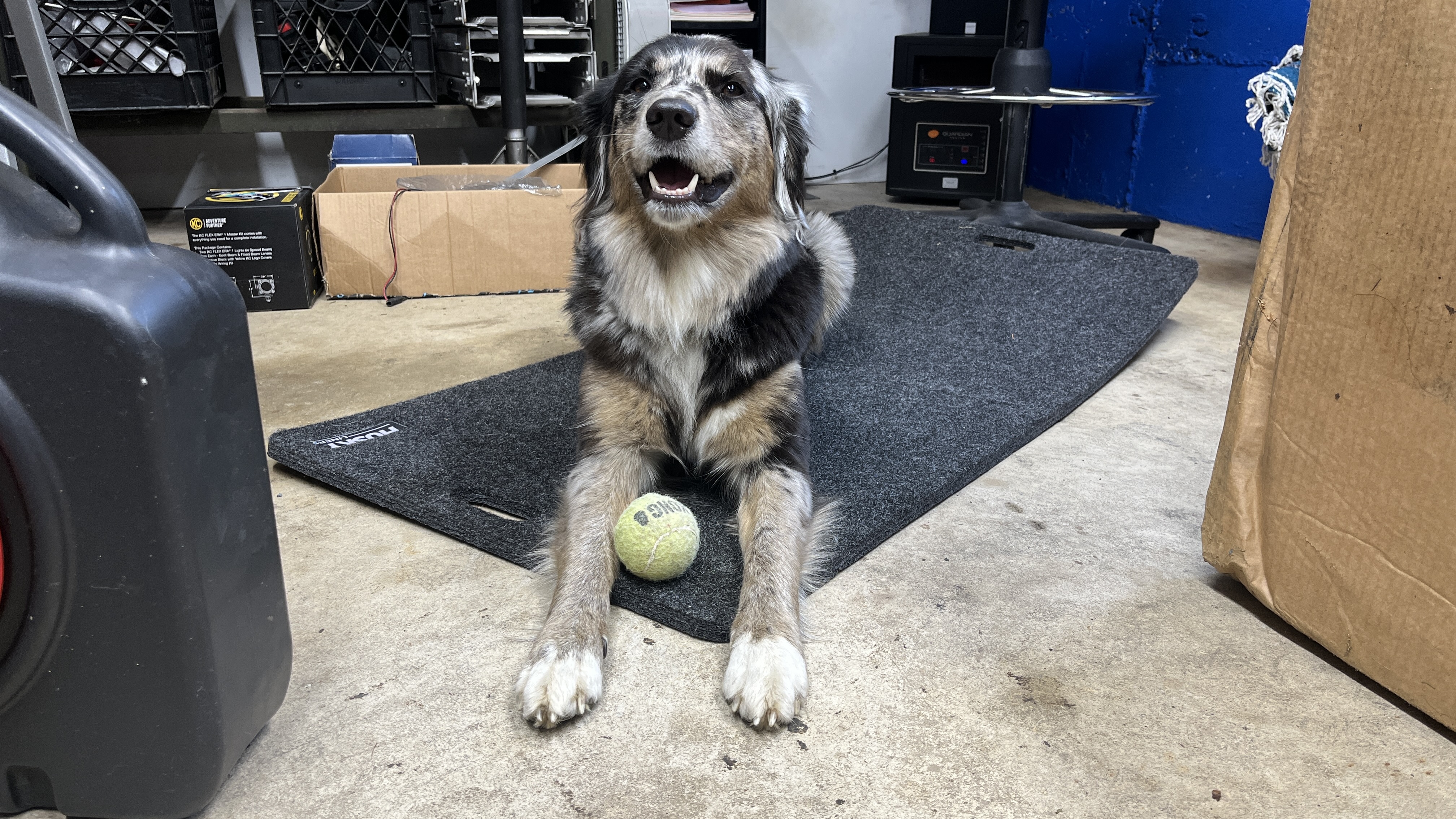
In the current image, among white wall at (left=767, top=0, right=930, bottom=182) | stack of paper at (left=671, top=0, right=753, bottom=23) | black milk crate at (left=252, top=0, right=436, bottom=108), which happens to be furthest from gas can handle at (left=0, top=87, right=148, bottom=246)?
white wall at (left=767, top=0, right=930, bottom=182)

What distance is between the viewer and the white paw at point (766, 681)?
1203 mm

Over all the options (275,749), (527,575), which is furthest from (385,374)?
(275,749)

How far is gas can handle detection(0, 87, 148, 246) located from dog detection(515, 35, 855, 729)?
33.0 inches

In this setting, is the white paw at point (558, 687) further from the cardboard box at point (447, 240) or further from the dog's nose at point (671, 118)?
the cardboard box at point (447, 240)

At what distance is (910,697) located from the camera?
1275 mm

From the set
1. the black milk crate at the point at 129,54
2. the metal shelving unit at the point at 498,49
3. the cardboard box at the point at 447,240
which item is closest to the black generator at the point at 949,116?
the metal shelving unit at the point at 498,49

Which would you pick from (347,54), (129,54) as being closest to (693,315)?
(347,54)

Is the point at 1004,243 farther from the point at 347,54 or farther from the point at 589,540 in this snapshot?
the point at 347,54

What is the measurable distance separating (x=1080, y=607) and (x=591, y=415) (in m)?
0.94

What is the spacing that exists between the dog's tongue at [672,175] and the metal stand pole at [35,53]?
1020 mm

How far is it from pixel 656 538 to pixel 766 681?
32 cm

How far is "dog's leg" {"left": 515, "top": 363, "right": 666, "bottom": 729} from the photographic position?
122 centimetres

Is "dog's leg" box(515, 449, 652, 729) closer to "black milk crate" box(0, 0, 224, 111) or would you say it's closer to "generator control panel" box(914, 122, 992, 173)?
"black milk crate" box(0, 0, 224, 111)

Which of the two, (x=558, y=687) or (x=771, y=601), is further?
(x=771, y=601)
